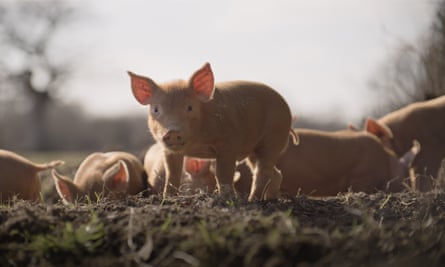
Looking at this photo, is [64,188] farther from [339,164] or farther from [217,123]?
[339,164]

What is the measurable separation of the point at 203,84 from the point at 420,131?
481cm

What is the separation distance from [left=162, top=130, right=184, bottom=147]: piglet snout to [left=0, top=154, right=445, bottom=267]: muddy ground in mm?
646

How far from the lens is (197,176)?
21.7ft

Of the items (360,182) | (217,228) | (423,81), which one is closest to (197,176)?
(360,182)

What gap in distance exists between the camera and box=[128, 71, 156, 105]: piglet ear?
16.3 ft

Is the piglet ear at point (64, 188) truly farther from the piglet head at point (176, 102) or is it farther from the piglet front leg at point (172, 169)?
the piglet head at point (176, 102)

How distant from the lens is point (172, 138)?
4.62 metres

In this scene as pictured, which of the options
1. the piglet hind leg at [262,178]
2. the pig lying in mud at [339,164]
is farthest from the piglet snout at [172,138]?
the pig lying in mud at [339,164]

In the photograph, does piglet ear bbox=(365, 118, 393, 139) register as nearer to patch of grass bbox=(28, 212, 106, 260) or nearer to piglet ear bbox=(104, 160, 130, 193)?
piglet ear bbox=(104, 160, 130, 193)

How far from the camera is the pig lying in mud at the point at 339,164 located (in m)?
8.13

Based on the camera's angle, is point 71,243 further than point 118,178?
No

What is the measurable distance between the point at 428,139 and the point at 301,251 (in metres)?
6.28

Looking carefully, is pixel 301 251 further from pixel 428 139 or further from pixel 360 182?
pixel 428 139

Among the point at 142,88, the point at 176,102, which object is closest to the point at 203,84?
the point at 176,102
